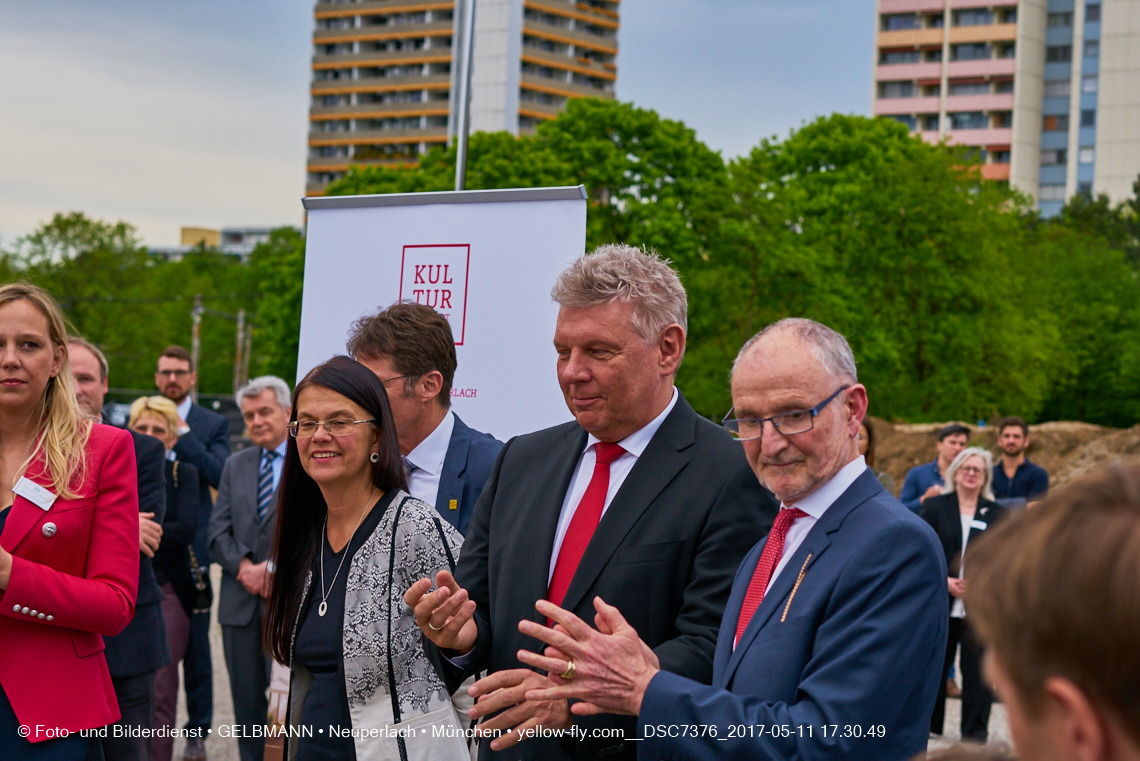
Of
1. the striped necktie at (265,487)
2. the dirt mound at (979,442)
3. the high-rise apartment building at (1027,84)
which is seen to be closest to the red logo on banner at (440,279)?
the striped necktie at (265,487)

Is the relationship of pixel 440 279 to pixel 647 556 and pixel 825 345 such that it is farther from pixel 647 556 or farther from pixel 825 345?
pixel 825 345

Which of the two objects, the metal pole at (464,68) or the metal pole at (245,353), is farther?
the metal pole at (245,353)

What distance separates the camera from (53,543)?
124 inches

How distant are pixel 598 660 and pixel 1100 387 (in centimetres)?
4802

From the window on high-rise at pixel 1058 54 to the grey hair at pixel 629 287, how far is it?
8152cm

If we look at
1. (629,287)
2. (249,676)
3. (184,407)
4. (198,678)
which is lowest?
(198,678)

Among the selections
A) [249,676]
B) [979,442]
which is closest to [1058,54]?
[979,442]

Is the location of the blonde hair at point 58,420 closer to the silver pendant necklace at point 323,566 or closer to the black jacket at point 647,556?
the silver pendant necklace at point 323,566

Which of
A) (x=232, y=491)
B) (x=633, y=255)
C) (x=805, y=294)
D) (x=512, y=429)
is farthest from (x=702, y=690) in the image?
(x=805, y=294)

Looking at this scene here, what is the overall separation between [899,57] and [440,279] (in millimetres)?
81037

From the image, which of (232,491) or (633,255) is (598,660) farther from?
(232,491)

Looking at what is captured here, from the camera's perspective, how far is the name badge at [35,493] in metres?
3.13

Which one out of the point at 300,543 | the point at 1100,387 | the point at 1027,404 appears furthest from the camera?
the point at 1100,387

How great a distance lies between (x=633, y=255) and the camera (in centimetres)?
300
